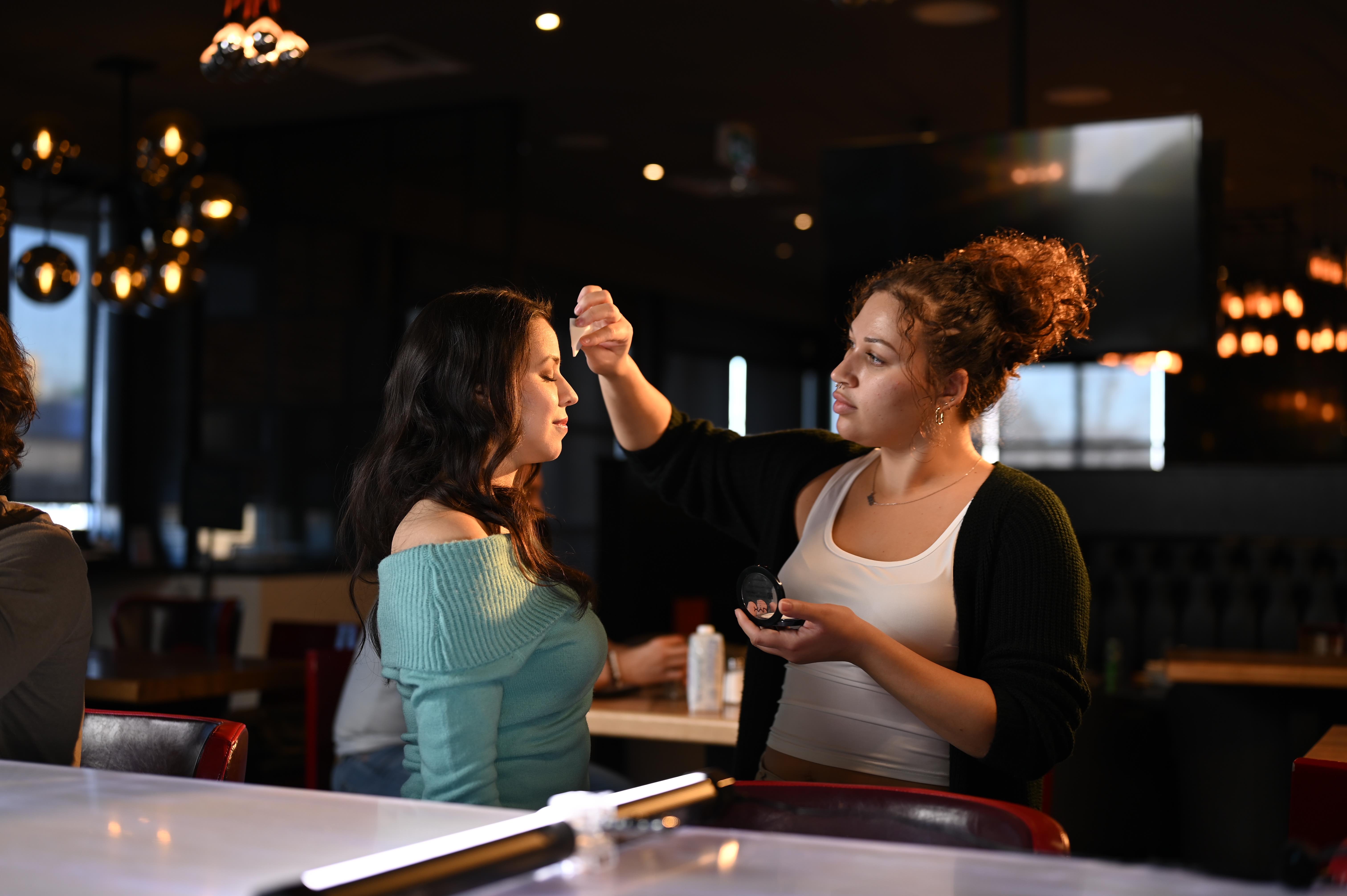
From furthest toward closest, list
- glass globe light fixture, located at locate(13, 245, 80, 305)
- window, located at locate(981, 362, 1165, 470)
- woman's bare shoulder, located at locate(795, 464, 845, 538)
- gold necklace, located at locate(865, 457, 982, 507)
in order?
window, located at locate(981, 362, 1165, 470), glass globe light fixture, located at locate(13, 245, 80, 305), woman's bare shoulder, located at locate(795, 464, 845, 538), gold necklace, located at locate(865, 457, 982, 507)

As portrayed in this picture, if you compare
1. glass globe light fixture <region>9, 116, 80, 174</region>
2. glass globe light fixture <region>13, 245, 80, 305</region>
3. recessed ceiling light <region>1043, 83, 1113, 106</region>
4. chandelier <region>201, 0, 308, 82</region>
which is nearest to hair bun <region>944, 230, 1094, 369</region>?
chandelier <region>201, 0, 308, 82</region>

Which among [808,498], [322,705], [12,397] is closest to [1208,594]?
[322,705]

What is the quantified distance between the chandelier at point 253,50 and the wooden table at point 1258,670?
2.83m

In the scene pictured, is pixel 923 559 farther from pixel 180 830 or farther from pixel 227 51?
pixel 227 51

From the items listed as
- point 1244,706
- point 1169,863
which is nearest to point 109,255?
point 1244,706

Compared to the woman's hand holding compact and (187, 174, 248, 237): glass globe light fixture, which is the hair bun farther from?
(187, 174, 248, 237): glass globe light fixture

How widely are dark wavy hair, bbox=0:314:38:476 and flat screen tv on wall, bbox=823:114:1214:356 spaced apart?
3196mm

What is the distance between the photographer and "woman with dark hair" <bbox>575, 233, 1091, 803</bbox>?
58.2 inches

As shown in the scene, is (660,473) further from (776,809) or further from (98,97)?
(98,97)

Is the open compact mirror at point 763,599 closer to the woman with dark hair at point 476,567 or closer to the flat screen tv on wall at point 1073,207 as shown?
the woman with dark hair at point 476,567

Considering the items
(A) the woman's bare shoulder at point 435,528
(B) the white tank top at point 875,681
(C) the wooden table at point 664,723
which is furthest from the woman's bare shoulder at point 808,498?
→ (C) the wooden table at point 664,723

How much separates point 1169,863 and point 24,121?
4.34m

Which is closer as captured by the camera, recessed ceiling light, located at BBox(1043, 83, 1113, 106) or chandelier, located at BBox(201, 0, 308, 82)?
chandelier, located at BBox(201, 0, 308, 82)

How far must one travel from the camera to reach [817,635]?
1.40m
